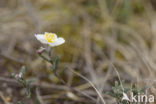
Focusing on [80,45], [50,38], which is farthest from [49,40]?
[80,45]

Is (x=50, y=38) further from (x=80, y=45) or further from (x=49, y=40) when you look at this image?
A: (x=80, y=45)

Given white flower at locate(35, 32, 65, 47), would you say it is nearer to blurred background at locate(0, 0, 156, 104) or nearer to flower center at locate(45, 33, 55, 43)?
flower center at locate(45, 33, 55, 43)

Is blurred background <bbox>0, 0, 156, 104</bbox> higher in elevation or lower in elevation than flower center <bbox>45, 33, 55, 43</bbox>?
lower

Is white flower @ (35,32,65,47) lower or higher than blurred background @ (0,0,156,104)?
higher

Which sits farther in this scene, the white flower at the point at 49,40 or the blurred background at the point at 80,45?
the blurred background at the point at 80,45

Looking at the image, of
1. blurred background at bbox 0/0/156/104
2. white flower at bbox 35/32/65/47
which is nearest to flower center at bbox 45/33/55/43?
white flower at bbox 35/32/65/47

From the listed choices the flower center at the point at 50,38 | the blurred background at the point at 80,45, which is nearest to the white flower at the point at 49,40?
the flower center at the point at 50,38

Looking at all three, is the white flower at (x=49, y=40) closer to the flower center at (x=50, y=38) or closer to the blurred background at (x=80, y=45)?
the flower center at (x=50, y=38)

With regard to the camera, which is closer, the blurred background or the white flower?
the white flower

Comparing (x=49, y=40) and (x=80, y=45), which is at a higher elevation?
(x=49, y=40)

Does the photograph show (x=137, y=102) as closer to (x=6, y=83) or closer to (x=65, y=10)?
(x=6, y=83)
